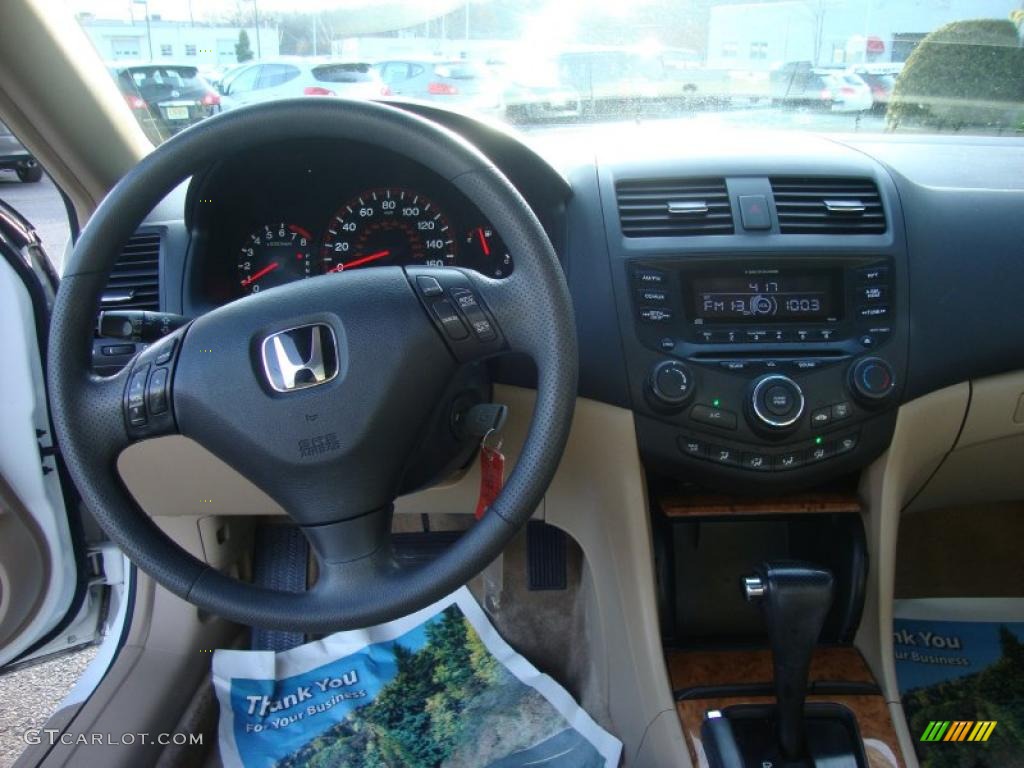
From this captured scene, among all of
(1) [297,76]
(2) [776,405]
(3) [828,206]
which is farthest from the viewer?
(1) [297,76]

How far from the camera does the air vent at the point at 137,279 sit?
1588 mm

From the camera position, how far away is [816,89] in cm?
179

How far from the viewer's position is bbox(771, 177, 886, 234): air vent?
155 cm

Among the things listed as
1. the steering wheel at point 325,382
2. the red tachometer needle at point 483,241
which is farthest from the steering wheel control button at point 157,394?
the red tachometer needle at point 483,241

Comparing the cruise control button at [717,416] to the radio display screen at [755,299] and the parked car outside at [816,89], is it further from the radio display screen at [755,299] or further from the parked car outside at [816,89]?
the parked car outside at [816,89]

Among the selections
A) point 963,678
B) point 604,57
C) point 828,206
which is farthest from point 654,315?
point 963,678

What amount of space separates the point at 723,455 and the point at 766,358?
0.57 ft

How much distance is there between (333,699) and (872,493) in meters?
1.12

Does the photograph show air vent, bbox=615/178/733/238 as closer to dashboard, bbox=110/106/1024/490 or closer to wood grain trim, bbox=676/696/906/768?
dashboard, bbox=110/106/1024/490

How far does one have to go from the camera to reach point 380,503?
1142mm

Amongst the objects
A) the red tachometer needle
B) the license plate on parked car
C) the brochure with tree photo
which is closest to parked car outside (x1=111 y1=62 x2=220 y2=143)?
the license plate on parked car

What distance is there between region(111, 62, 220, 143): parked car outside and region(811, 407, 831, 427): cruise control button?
1.23 metres

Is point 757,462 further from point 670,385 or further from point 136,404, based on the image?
point 136,404

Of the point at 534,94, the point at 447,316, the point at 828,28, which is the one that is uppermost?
the point at 828,28
